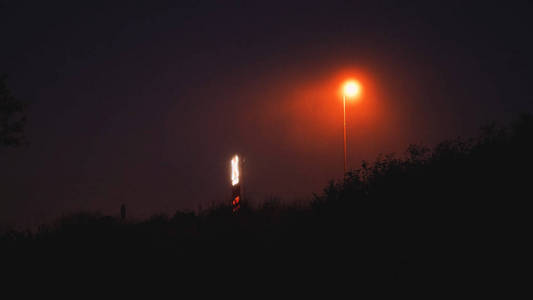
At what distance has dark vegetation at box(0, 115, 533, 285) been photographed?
593cm

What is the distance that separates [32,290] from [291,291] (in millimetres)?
5893

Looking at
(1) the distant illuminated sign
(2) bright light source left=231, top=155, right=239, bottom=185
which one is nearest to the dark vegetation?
(1) the distant illuminated sign

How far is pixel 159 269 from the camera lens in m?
8.70

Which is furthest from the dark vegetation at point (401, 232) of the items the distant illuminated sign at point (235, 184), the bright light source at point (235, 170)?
the bright light source at point (235, 170)

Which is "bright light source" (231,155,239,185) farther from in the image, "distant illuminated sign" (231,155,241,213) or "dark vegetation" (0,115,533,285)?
"dark vegetation" (0,115,533,285)

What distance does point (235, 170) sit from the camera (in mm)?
19047

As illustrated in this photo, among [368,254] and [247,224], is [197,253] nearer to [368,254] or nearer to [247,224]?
[247,224]

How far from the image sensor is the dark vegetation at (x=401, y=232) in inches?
233

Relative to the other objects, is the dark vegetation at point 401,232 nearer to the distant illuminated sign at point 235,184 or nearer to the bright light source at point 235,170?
the distant illuminated sign at point 235,184

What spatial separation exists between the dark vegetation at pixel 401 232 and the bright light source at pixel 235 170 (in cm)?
735

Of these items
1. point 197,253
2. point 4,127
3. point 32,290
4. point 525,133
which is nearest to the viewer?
point 525,133

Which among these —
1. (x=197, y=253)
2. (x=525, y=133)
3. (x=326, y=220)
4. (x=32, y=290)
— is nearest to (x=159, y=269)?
(x=197, y=253)

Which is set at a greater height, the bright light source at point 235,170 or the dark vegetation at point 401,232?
the bright light source at point 235,170

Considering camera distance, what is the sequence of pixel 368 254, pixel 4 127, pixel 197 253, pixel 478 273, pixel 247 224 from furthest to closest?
pixel 4 127 < pixel 247 224 < pixel 197 253 < pixel 368 254 < pixel 478 273
